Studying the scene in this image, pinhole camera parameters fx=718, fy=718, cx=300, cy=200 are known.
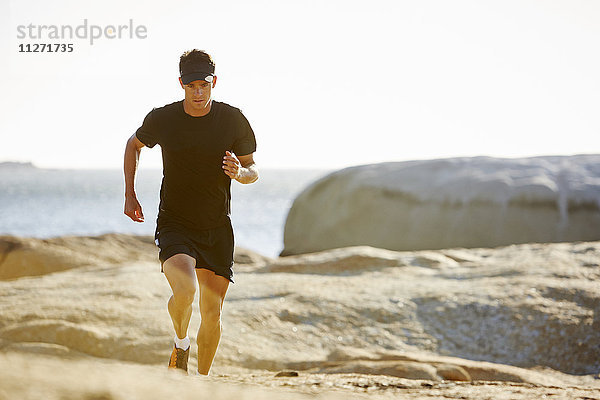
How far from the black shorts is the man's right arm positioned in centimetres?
16

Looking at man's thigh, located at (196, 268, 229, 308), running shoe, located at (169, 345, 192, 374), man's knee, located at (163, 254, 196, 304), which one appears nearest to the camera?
man's knee, located at (163, 254, 196, 304)

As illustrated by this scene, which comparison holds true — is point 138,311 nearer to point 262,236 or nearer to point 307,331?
point 307,331

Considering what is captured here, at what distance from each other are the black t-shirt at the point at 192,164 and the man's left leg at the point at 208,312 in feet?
0.93

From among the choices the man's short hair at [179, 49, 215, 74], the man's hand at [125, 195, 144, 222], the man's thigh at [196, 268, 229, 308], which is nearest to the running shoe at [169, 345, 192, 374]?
the man's thigh at [196, 268, 229, 308]

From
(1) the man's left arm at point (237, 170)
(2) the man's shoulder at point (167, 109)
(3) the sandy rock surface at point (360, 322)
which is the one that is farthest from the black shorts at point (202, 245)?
(3) the sandy rock surface at point (360, 322)

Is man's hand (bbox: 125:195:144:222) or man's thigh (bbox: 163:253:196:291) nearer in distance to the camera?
man's thigh (bbox: 163:253:196:291)

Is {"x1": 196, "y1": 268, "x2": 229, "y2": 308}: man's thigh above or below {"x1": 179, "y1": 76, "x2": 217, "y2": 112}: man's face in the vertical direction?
below

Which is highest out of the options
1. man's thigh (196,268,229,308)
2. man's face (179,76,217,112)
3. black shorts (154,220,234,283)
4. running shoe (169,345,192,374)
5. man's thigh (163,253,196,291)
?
man's face (179,76,217,112)

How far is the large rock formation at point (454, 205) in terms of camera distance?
13.0 m

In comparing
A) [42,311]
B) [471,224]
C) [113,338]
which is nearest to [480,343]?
[113,338]

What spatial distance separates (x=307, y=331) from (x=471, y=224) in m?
8.12

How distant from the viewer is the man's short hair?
12.0ft

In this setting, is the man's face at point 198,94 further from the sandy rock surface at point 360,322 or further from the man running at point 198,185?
the sandy rock surface at point 360,322

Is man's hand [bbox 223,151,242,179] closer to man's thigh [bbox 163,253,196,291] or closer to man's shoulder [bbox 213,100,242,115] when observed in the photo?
man's shoulder [bbox 213,100,242,115]
